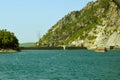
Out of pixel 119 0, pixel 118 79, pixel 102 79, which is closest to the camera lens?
pixel 119 0

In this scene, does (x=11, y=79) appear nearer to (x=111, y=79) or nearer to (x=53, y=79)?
(x=53, y=79)

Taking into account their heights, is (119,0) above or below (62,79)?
above

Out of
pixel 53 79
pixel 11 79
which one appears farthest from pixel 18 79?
pixel 53 79

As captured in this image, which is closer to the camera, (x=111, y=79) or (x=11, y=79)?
(x=111, y=79)

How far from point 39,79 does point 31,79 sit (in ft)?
6.73

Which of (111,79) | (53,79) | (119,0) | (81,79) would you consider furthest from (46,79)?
(119,0)

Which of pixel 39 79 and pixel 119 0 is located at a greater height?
pixel 119 0

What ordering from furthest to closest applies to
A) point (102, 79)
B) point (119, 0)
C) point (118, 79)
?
point (102, 79) < point (118, 79) < point (119, 0)

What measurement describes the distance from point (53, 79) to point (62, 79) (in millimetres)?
1537

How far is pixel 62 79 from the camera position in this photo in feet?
218

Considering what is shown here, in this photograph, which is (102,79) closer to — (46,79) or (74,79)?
(74,79)

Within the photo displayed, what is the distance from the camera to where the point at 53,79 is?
66.4 metres

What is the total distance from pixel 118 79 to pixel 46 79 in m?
13.8

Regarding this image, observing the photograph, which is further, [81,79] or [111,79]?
[81,79]
